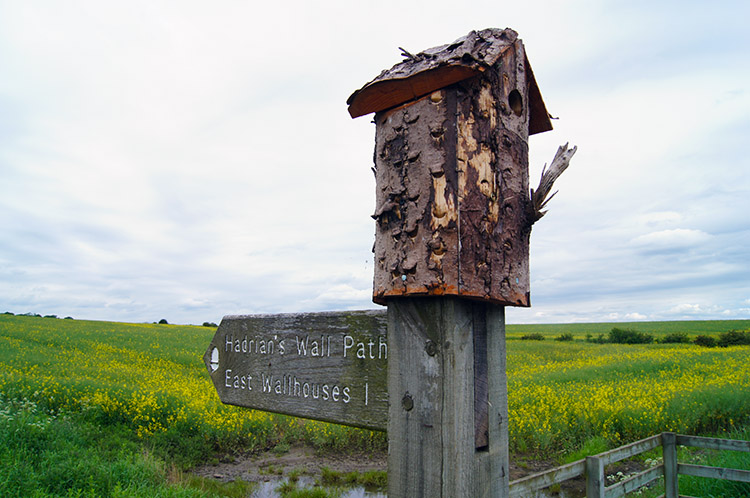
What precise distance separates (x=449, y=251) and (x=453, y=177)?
0.73ft

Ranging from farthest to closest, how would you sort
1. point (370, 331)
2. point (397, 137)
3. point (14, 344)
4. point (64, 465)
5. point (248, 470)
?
point (14, 344), point (248, 470), point (64, 465), point (370, 331), point (397, 137)

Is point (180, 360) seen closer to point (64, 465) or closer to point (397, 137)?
point (64, 465)

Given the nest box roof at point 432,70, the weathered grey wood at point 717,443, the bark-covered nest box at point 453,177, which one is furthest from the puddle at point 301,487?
the nest box roof at point 432,70

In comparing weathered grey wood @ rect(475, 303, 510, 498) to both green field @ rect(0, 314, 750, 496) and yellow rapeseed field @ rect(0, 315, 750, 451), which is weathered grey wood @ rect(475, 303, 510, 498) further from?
yellow rapeseed field @ rect(0, 315, 750, 451)

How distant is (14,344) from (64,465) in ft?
41.0

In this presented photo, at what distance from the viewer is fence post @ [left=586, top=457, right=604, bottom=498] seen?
365 cm

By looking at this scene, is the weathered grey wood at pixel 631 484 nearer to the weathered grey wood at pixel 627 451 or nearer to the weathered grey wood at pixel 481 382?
the weathered grey wood at pixel 627 451

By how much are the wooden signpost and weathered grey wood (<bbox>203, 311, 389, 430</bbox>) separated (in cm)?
2

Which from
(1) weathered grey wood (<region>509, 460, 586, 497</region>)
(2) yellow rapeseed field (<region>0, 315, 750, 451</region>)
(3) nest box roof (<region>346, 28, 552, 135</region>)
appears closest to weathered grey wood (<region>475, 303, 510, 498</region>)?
(3) nest box roof (<region>346, 28, 552, 135</region>)

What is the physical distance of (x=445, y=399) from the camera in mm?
1360

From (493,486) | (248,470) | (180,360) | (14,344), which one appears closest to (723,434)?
(248,470)

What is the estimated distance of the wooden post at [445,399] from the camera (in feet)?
4.43

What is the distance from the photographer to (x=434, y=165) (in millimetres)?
1416

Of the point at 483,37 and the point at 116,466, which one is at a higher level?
the point at 483,37
